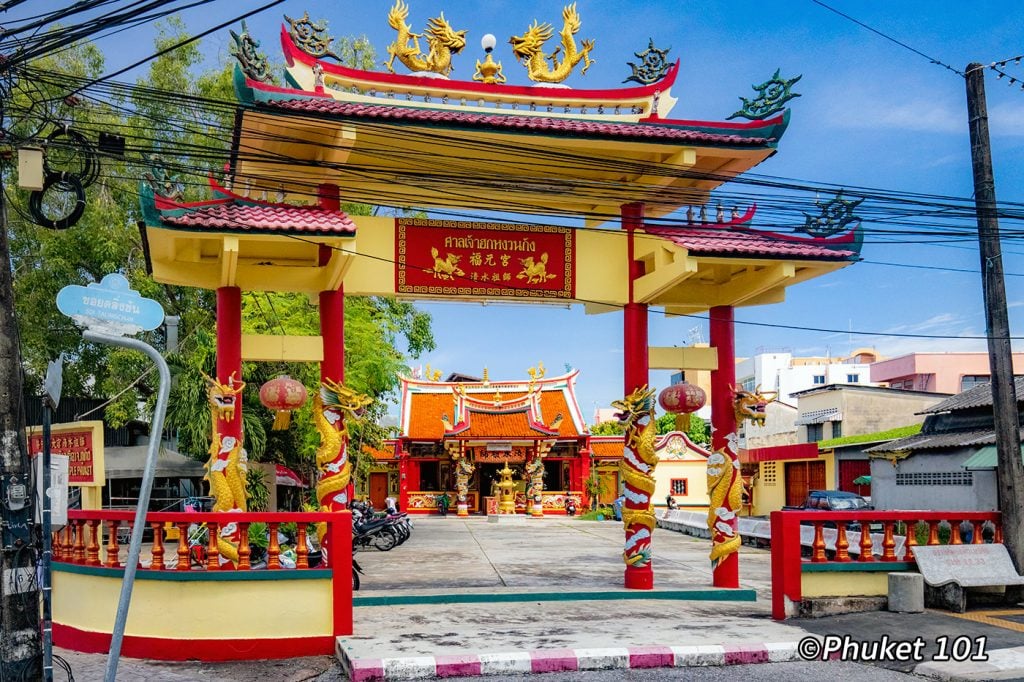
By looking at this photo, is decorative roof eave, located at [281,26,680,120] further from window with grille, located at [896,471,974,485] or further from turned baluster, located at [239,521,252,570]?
window with grille, located at [896,471,974,485]

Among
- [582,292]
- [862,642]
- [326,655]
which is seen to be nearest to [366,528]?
[582,292]

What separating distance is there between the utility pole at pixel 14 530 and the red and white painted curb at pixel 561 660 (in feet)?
7.98

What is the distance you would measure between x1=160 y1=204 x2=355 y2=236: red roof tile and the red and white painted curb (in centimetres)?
433

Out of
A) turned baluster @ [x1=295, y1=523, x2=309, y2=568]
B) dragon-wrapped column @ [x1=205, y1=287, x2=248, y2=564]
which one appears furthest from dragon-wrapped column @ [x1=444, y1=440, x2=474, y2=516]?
turned baluster @ [x1=295, y1=523, x2=309, y2=568]

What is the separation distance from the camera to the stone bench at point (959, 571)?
10.0 m

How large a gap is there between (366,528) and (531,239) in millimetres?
7184

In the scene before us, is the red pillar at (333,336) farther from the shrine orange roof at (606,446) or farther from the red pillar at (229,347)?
the shrine orange roof at (606,446)

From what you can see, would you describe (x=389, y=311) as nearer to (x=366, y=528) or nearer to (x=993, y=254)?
(x=366, y=528)

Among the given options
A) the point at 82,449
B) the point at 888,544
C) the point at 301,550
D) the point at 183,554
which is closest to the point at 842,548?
the point at 888,544

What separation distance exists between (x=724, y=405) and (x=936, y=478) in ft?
31.5

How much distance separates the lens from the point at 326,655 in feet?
27.6

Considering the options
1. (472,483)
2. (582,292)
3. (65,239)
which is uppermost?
(65,239)

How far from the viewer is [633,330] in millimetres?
11945

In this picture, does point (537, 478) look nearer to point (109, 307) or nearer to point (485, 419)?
point (485, 419)
